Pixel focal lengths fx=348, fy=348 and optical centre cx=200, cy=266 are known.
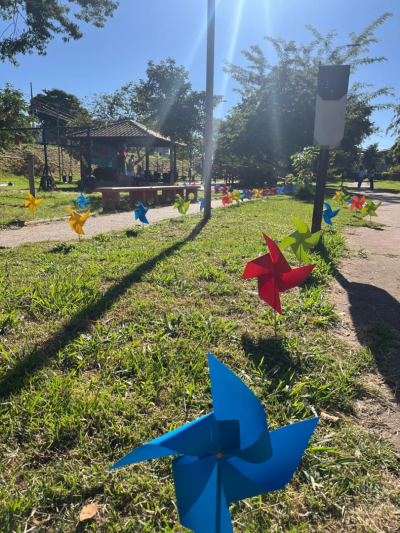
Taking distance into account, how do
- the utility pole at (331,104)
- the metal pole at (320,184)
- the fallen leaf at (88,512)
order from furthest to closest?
the metal pole at (320,184) < the utility pole at (331,104) < the fallen leaf at (88,512)

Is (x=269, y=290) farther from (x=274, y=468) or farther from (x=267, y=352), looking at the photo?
(x=274, y=468)

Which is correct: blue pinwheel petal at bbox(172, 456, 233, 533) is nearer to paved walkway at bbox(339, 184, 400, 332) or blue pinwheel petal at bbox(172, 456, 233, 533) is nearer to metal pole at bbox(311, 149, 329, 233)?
paved walkway at bbox(339, 184, 400, 332)

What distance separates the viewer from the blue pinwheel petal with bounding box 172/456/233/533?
892mm

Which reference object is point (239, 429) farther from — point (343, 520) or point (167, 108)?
point (167, 108)

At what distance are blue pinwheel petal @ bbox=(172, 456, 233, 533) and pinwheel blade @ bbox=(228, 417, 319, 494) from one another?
0.04 metres

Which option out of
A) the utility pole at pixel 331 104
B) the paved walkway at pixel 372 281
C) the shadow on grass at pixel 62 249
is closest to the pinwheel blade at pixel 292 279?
the paved walkway at pixel 372 281

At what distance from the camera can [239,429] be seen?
3.03 feet

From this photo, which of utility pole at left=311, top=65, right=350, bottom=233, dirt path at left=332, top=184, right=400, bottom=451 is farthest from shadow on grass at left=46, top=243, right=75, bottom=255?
utility pole at left=311, top=65, right=350, bottom=233

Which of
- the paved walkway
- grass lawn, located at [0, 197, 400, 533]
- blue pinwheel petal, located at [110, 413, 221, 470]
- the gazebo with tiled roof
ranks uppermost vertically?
the gazebo with tiled roof

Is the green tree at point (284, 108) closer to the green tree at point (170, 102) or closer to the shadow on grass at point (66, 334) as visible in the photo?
the green tree at point (170, 102)

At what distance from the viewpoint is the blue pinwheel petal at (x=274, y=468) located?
0.92 m

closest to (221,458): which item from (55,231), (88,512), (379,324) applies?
(88,512)

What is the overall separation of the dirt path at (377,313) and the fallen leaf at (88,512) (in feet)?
4.41

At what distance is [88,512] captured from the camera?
1.28 metres
